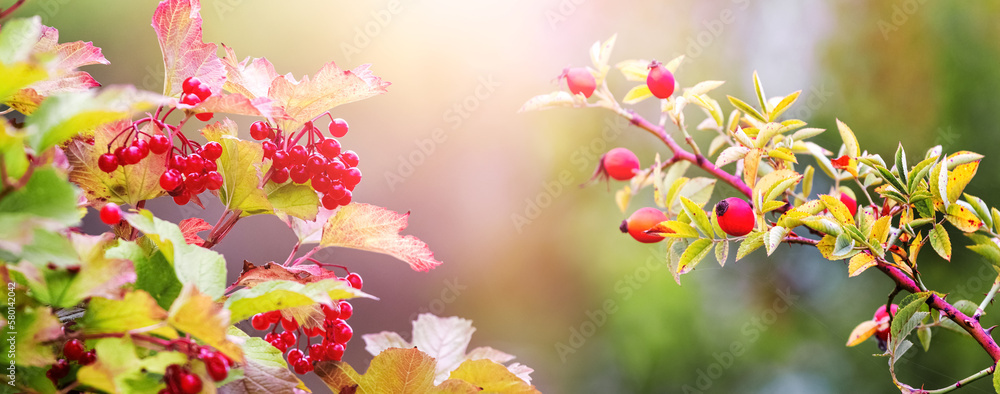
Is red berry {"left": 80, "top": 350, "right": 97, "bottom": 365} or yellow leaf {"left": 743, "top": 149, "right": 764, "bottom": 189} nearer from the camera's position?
red berry {"left": 80, "top": 350, "right": 97, "bottom": 365}

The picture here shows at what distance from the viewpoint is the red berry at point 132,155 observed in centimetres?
22

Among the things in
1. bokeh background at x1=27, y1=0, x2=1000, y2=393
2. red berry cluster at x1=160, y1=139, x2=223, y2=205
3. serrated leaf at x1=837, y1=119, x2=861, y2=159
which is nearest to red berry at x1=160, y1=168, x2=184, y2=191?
red berry cluster at x1=160, y1=139, x2=223, y2=205

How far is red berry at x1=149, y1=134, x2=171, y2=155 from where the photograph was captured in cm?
23

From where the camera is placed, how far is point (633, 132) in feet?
4.26

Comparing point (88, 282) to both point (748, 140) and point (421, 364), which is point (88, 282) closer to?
point (421, 364)

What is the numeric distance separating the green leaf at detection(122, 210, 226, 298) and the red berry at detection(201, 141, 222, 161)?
2.8 inches

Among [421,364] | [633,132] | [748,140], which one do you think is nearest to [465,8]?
[633,132]

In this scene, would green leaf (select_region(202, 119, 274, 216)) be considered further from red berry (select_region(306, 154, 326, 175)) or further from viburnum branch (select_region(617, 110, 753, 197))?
viburnum branch (select_region(617, 110, 753, 197))

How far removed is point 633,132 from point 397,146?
0.51 m

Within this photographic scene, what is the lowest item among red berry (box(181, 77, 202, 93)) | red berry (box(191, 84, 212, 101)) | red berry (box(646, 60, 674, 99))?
red berry (box(646, 60, 674, 99))

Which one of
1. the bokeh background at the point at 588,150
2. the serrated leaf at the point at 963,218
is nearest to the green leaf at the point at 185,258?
the serrated leaf at the point at 963,218

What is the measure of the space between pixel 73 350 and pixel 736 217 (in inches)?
11.7

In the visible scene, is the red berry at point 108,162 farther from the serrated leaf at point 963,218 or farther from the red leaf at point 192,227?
the serrated leaf at point 963,218

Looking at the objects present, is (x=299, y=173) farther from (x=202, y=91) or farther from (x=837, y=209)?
(x=837, y=209)
